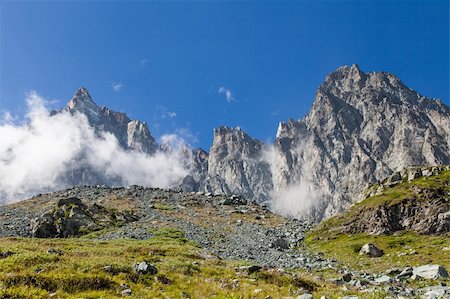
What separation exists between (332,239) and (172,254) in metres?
38.1

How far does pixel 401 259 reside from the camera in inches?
1706

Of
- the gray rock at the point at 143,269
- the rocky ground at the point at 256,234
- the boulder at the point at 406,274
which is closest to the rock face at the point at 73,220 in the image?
the rocky ground at the point at 256,234

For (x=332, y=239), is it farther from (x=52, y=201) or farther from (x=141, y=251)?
(x=52, y=201)

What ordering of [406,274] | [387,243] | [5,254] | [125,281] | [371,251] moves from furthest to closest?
[387,243] → [371,251] → [406,274] → [5,254] → [125,281]

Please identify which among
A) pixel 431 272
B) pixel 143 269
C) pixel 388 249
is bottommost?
pixel 431 272

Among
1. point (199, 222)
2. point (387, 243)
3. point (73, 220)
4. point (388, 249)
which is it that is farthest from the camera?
point (199, 222)

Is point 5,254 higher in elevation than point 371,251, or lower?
higher

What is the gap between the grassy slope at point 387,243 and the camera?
41875mm

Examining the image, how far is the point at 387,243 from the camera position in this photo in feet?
184

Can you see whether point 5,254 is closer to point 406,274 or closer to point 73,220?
point 406,274

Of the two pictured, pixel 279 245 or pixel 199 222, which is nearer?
pixel 279 245

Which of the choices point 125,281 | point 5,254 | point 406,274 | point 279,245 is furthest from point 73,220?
point 406,274

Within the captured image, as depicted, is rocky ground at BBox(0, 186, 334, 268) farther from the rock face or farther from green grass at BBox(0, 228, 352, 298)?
green grass at BBox(0, 228, 352, 298)

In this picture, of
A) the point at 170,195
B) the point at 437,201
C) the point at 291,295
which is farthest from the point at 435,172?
the point at 291,295
